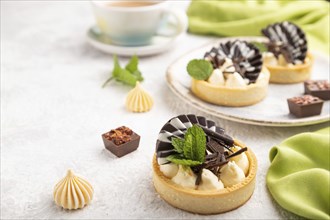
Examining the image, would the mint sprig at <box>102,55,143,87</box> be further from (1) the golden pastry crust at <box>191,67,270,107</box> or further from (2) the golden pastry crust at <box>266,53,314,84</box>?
(2) the golden pastry crust at <box>266,53,314,84</box>

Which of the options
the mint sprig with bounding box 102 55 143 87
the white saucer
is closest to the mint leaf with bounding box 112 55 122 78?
the mint sprig with bounding box 102 55 143 87

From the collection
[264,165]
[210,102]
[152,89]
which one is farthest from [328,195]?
[152,89]

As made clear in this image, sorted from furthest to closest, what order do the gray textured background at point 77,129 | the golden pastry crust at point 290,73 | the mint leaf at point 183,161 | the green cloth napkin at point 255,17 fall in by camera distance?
the green cloth napkin at point 255,17
the golden pastry crust at point 290,73
the gray textured background at point 77,129
the mint leaf at point 183,161

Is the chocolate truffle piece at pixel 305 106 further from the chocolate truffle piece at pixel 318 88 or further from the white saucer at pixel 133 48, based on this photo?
the white saucer at pixel 133 48

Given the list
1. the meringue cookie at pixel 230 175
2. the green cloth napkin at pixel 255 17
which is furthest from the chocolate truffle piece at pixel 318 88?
the meringue cookie at pixel 230 175

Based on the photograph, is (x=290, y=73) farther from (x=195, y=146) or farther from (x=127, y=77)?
(x=195, y=146)
